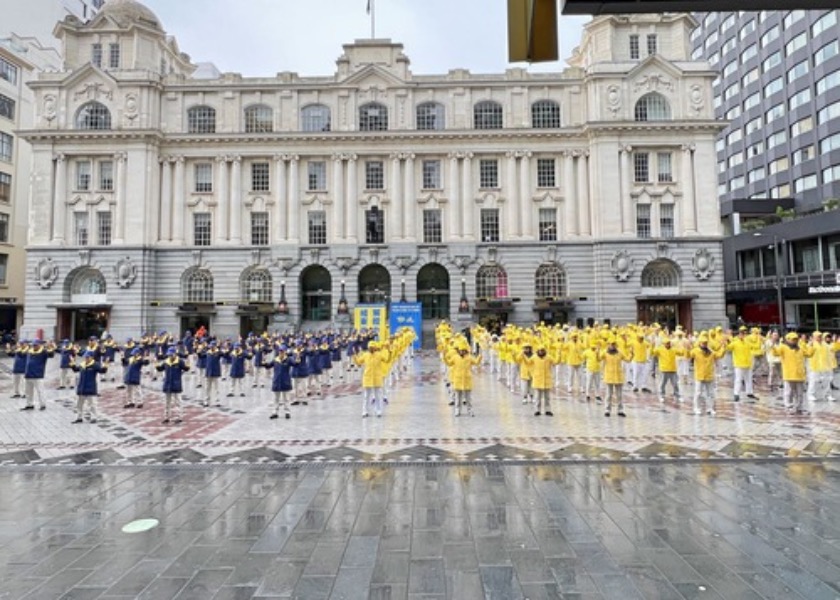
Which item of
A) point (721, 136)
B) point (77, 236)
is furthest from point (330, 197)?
point (721, 136)

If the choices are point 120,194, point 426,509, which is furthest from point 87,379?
point 120,194

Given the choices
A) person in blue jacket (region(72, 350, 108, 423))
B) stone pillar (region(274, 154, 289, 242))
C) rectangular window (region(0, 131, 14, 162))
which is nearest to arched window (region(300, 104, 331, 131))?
stone pillar (region(274, 154, 289, 242))

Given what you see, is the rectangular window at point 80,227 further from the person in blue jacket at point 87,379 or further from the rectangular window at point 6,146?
the person in blue jacket at point 87,379

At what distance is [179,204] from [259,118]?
10.2m

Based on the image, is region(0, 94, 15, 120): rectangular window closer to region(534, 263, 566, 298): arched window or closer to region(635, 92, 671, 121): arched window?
region(534, 263, 566, 298): arched window

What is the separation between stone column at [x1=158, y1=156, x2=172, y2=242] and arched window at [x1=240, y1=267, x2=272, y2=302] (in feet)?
24.2

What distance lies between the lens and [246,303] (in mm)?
43750

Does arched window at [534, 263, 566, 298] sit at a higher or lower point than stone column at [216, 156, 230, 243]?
lower

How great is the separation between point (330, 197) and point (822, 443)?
1546 inches

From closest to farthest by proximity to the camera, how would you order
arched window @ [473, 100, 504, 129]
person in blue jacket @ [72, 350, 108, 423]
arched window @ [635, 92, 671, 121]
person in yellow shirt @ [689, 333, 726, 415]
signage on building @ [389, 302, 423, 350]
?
person in blue jacket @ [72, 350, 108, 423] < person in yellow shirt @ [689, 333, 726, 415] < signage on building @ [389, 302, 423, 350] < arched window @ [635, 92, 671, 121] < arched window @ [473, 100, 504, 129]

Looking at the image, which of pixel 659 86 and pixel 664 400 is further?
pixel 659 86

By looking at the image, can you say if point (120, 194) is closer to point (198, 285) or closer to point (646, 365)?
point (198, 285)

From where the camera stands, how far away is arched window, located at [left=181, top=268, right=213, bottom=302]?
44469 mm

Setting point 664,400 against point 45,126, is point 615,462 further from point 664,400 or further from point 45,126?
point 45,126
